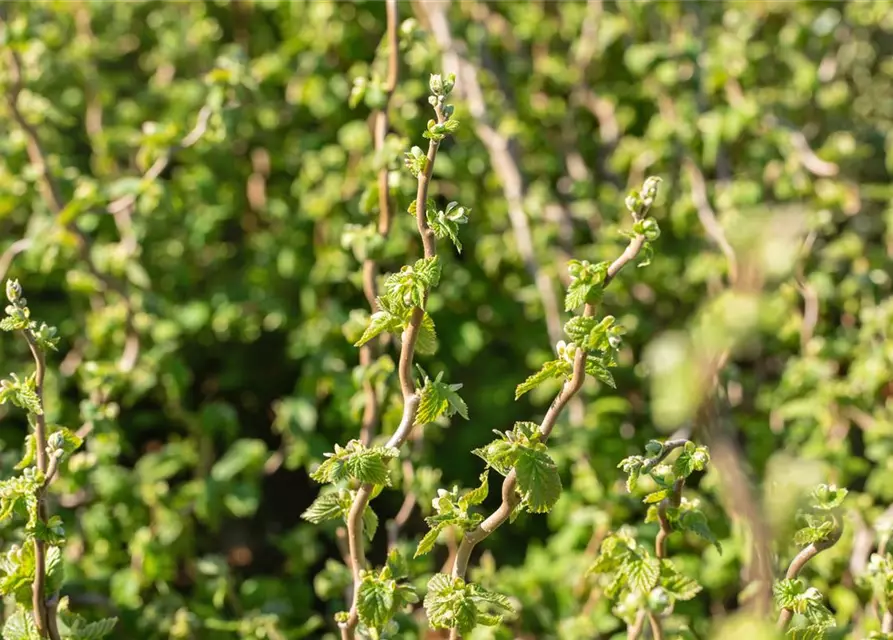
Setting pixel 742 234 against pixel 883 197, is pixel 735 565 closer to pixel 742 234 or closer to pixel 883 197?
pixel 883 197

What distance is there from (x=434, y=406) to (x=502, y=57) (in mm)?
2358

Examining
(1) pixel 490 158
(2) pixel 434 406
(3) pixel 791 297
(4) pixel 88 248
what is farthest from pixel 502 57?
(2) pixel 434 406

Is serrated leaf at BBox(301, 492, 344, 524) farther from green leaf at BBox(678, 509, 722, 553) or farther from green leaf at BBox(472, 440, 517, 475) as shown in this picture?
green leaf at BBox(678, 509, 722, 553)

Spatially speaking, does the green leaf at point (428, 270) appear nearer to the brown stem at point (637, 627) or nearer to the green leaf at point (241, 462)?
the brown stem at point (637, 627)

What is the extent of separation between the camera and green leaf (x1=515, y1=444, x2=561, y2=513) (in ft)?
4.49

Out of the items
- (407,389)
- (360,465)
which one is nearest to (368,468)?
(360,465)

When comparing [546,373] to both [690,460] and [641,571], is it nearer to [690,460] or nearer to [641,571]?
[690,460]

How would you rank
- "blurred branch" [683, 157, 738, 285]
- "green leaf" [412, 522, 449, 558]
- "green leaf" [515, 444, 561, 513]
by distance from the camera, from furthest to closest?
"blurred branch" [683, 157, 738, 285]
"green leaf" [412, 522, 449, 558]
"green leaf" [515, 444, 561, 513]

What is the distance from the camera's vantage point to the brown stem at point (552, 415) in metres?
1.38

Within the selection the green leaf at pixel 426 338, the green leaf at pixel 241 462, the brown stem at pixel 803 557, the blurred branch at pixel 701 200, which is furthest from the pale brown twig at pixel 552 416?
the blurred branch at pixel 701 200

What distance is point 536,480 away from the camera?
1374mm

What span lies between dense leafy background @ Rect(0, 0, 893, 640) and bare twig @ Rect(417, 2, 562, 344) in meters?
0.03

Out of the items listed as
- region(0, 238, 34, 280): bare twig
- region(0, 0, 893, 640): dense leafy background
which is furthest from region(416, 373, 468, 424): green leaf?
region(0, 238, 34, 280): bare twig

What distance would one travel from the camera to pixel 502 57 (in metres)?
3.47
